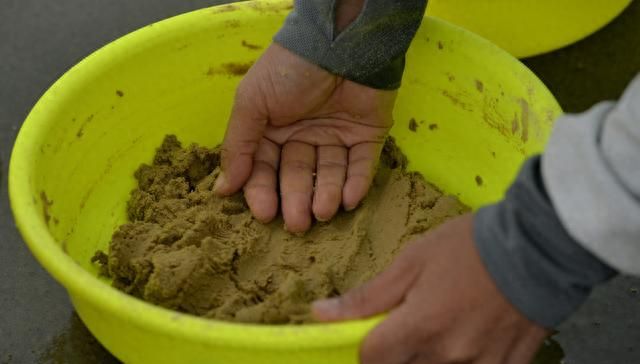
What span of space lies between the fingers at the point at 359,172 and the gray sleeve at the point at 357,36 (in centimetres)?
13

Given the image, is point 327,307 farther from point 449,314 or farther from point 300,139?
point 300,139

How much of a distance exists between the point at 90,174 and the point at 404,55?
0.57 metres

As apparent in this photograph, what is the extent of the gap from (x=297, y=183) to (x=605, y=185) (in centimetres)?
67

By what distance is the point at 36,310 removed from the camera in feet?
4.38

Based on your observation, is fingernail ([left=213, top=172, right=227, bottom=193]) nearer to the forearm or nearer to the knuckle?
the knuckle

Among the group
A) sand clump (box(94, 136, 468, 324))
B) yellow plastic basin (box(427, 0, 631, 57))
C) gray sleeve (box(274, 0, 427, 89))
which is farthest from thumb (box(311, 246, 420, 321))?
yellow plastic basin (box(427, 0, 631, 57))

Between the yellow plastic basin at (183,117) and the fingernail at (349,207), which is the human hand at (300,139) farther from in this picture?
the yellow plastic basin at (183,117)

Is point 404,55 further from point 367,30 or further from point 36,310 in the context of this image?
point 36,310

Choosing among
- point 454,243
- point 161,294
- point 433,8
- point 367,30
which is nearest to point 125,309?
point 161,294

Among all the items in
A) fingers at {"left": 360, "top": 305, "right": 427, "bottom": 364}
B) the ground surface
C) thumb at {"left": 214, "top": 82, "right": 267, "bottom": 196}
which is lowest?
the ground surface

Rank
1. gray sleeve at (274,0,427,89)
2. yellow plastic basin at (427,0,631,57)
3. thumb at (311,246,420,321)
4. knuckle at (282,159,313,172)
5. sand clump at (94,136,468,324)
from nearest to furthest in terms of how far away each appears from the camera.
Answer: thumb at (311,246,420,321)
sand clump at (94,136,468,324)
gray sleeve at (274,0,427,89)
knuckle at (282,159,313,172)
yellow plastic basin at (427,0,631,57)

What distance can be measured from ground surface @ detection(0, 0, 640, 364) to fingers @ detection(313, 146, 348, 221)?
0.41m

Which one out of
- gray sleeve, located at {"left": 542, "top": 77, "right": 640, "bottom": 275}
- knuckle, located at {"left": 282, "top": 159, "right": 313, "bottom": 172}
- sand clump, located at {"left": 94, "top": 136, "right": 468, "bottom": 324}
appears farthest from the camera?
knuckle, located at {"left": 282, "top": 159, "right": 313, "bottom": 172}

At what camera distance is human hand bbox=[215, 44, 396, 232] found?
4.30 feet
